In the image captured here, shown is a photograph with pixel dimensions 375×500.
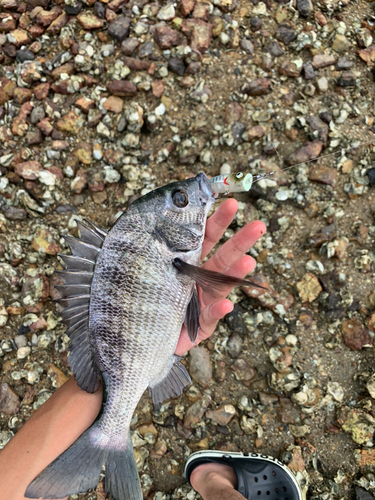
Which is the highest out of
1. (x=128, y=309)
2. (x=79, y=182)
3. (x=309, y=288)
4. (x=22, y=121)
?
(x=22, y=121)

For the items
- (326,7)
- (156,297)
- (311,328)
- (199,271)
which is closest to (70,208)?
(156,297)

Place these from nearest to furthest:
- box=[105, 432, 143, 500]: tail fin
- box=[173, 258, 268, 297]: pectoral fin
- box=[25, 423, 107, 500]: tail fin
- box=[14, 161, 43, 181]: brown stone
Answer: box=[173, 258, 268, 297]: pectoral fin, box=[25, 423, 107, 500]: tail fin, box=[105, 432, 143, 500]: tail fin, box=[14, 161, 43, 181]: brown stone

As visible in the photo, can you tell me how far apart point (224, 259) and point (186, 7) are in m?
2.58

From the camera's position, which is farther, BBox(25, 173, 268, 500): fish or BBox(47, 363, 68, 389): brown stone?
BBox(47, 363, 68, 389): brown stone

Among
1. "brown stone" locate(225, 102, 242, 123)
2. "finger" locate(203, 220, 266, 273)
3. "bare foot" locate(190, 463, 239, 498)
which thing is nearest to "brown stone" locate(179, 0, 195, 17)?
"brown stone" locate(225, 102, 242, 123)

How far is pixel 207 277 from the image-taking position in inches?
80.1

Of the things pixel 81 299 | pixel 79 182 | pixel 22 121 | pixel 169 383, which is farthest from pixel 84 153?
pixel 169 383

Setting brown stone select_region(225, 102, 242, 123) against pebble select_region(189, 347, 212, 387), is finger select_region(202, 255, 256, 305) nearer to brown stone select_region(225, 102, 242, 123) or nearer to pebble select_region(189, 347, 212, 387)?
pebble select_region(189, 347, 212, 387)

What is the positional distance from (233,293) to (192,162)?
1247 mm

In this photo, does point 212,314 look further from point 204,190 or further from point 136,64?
point 136,64

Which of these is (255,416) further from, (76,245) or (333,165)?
(333,165)

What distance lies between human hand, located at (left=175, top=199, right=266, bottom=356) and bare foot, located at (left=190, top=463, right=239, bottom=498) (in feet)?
3.33

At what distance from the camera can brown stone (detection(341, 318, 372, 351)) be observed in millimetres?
2957

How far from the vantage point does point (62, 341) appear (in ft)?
10.1
